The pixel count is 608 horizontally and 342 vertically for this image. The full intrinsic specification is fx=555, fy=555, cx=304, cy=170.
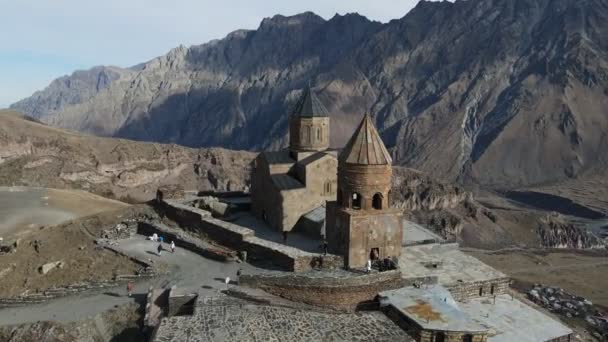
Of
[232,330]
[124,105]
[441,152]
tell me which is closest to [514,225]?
[441,152]

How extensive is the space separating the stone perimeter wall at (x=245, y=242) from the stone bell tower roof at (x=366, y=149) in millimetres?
3745

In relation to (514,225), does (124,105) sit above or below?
above

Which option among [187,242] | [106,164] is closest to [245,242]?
[187,242]

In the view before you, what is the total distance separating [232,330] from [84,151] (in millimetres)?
58573

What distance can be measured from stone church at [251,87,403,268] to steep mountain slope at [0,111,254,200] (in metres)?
34.4

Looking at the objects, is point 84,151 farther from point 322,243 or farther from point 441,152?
point 441,152

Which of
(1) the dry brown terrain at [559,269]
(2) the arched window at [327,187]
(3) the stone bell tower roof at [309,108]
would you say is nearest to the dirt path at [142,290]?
(2) the arched window at [327,187]

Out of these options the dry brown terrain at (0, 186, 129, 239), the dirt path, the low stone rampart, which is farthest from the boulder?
the dry brown terrain at (0, 186, 129, 239)

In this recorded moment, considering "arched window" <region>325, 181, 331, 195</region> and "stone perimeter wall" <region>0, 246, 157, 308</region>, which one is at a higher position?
"arched window" <region>325, 181, 331, 195</region>

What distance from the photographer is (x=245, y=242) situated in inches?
886

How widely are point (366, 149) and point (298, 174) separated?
6.44m

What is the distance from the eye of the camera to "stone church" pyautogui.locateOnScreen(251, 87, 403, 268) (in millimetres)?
20828

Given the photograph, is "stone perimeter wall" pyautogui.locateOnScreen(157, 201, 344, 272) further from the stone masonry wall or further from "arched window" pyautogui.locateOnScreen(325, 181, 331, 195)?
"arched window" pyautogui.locateOnScreen(325, 181, 331, 195)

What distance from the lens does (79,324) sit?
59.1ft
